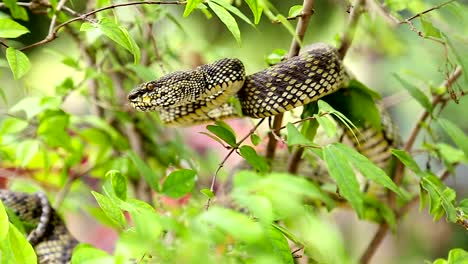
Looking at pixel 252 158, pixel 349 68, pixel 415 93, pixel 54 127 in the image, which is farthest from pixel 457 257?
pixel 349 68

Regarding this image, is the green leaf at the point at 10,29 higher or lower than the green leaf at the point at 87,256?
higher

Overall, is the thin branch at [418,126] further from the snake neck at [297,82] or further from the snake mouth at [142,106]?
the snake mouth at [142,106]

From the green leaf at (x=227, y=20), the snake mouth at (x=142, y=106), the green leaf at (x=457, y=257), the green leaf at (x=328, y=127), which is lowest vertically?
the snake mouth at (x=142, y=106)

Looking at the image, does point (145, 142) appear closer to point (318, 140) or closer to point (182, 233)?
point (318, 140)

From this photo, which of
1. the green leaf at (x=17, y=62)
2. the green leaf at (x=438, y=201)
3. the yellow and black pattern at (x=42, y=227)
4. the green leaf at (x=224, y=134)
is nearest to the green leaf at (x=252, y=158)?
the green leaf at (x=224, y=134)

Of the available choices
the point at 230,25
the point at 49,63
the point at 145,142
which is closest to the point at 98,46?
the point at 145,142

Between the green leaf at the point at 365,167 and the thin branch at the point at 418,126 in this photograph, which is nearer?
the green leaf at the point at 365,167

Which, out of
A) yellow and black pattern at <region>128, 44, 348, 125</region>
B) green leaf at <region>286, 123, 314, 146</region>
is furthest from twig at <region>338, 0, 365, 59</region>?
green leaf at <region>286, 123, 314, 146</region>

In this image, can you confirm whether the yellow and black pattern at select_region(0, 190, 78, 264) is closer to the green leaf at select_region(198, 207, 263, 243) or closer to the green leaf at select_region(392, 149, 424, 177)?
the green leaf at select_region(392, 149, 424, 177)
